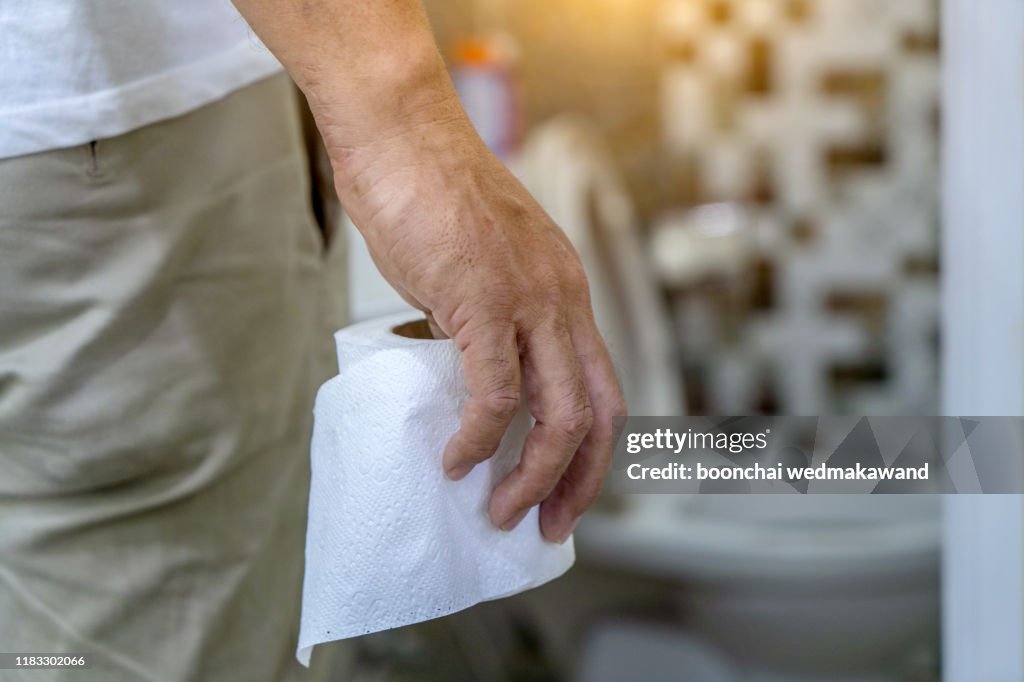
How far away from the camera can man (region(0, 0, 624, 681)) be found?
0.49 m

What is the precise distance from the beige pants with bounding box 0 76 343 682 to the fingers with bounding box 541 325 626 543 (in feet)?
0.83

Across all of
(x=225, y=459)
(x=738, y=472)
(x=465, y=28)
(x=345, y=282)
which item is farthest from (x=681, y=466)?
(x=465, y=28)

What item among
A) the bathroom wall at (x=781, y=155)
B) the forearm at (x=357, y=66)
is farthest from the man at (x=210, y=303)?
the bathroom wall at (x=781, y=155)

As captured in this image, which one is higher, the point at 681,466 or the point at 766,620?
the point at 681,466

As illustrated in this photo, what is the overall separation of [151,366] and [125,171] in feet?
0.42

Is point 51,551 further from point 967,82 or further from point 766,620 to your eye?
point 766,620

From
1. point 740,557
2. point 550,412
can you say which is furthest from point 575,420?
point 740,557

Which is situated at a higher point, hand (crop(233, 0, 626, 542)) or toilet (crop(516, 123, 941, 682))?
hand (crop(233, 0, 626, 542))

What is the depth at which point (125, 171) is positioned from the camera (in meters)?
0.62

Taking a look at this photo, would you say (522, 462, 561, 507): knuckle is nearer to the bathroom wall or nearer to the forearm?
the forearm

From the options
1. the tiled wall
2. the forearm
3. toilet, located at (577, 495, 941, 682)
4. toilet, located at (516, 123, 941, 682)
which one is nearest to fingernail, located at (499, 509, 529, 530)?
the forearm

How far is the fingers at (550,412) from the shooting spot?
0.51 metres

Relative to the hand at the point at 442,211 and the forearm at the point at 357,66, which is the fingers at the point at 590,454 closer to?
the hand at the point at 442,211

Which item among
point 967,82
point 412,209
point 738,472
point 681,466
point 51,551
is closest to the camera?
point 412,209
